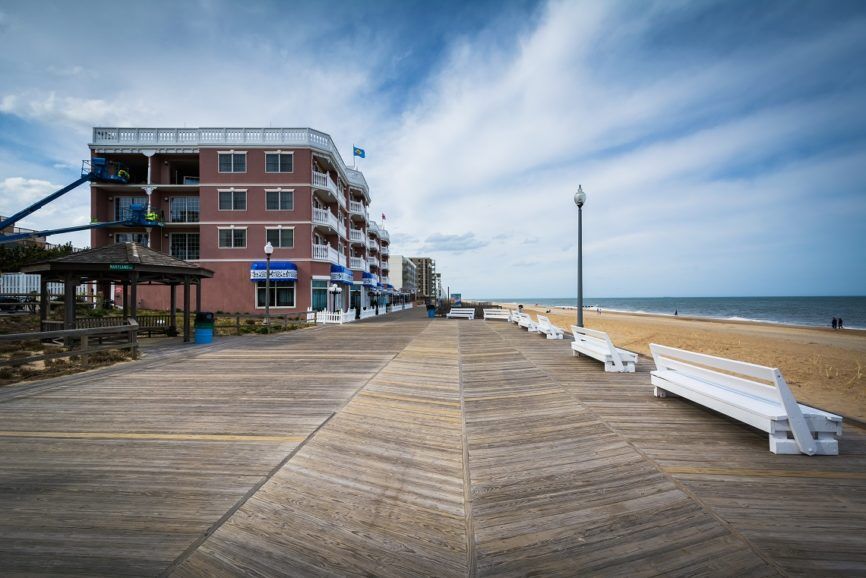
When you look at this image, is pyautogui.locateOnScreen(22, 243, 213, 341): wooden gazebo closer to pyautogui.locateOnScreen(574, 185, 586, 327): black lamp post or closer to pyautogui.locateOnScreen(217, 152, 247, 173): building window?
pyautogui.locateOnScreen(574, 185, 586, 327): black lamp post

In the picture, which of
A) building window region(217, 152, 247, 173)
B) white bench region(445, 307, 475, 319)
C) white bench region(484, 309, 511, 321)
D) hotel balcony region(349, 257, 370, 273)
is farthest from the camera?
hotel balcony region(349, 257, 370, 273)

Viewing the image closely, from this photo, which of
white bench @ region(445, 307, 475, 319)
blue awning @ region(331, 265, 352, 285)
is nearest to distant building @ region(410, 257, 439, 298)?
blue awning @ region(331, 265, 352, 285)

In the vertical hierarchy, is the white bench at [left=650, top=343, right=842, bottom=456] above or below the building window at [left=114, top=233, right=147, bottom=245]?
below

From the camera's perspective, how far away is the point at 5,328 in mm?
16047

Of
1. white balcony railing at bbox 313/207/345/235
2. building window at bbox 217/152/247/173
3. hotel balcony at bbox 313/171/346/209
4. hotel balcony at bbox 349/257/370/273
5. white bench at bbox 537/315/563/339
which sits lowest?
white bench at bbox 537/315/563/339

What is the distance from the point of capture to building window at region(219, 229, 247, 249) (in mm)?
28875

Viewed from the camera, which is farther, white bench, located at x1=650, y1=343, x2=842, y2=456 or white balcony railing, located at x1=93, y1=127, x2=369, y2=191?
white balcony railing, located at x1=93, y1=127, x2=369, y2=191

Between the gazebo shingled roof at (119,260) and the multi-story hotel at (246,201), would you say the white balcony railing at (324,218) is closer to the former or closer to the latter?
the multi-story hotel at (246,201)

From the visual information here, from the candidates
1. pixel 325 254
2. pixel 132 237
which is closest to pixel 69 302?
pixel 325 254

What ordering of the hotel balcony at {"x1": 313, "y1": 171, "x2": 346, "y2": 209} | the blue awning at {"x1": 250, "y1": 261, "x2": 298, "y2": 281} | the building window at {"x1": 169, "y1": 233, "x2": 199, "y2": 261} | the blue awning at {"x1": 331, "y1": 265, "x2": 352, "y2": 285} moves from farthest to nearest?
1. the blue awning at {"x1": 331, "y1": 265, "x2": 352, "y2": 285}
2. the building window at {"x1": 169, "y1": 233, "x2": 199, "y2": 261}
3. the hotel balcony at {"x1": 313, "y1": 171, "x2": 346, "y2": 209}
4. the blue awning at {"x1": 250, "y1": 261, "x2": 298, "y2": 281}

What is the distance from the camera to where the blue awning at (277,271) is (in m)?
27.9

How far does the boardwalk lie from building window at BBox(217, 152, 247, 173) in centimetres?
2634

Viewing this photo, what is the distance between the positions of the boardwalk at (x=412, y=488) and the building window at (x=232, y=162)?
2634cm

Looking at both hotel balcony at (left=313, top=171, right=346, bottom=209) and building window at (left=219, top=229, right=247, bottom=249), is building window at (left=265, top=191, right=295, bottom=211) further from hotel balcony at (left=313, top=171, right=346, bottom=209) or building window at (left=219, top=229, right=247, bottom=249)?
building window at (left=219, top=229, right=247, bottom=249)
